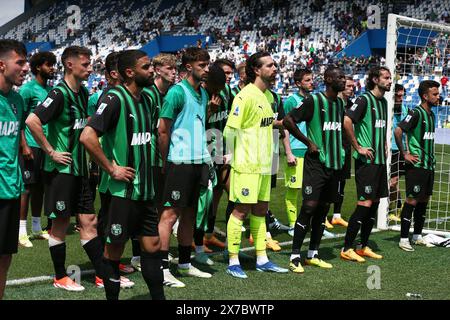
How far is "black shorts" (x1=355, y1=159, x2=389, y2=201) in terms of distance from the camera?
6.98m

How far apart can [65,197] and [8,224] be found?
1.23m

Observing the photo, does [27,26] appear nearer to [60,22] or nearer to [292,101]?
[60,22]

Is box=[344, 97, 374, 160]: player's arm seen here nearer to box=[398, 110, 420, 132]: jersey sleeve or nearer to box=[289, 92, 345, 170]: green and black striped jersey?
box=[289, 92, 345, 170]: green and black striped jersey

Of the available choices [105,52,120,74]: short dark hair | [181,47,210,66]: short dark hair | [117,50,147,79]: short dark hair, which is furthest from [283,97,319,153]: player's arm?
[117,50,147,79]: short dark hair

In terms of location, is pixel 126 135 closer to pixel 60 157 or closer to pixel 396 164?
pixel 60 157

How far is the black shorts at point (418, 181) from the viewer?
7.56 metres

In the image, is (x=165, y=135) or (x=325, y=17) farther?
(x=325, y=17)

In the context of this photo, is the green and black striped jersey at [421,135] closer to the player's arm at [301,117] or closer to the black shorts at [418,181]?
the black shorts at [418,181]

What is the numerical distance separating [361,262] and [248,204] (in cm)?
156

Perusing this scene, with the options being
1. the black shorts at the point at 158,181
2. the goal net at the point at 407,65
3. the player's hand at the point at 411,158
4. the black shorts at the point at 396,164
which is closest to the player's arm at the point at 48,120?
the black shorts at the point at 158,181

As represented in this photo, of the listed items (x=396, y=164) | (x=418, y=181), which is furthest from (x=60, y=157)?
(x=396, y=164)

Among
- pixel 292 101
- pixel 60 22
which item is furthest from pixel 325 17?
pixel 292 101

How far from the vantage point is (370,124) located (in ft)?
23.0
